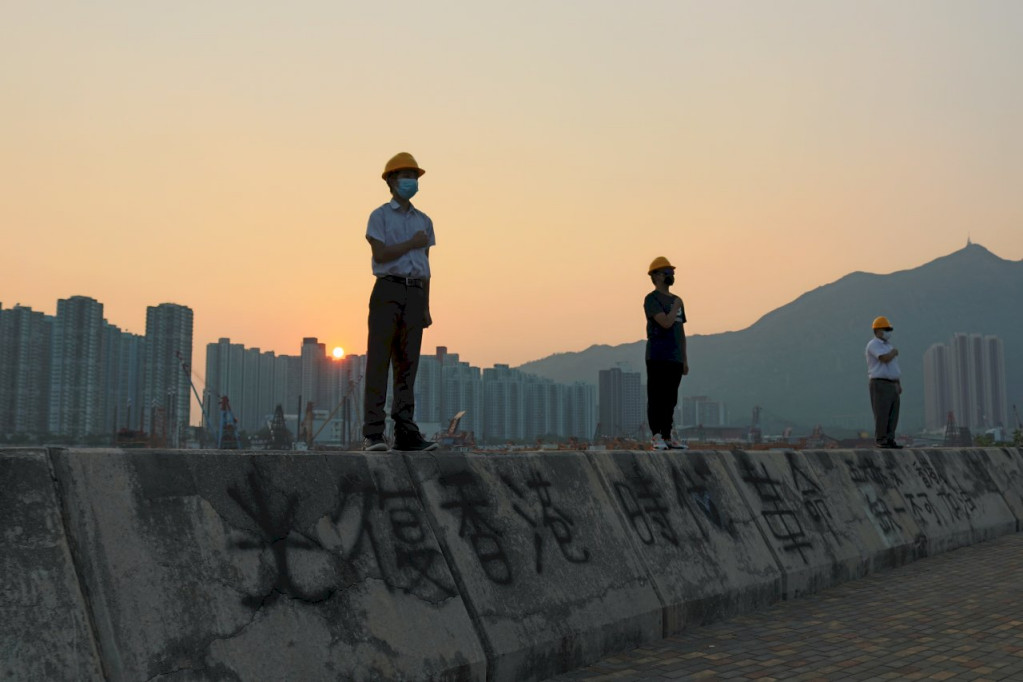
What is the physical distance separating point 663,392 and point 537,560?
397 cm

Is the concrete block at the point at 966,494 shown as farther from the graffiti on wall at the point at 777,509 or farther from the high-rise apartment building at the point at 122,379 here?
the high-rise apartment building at the point at 122,379

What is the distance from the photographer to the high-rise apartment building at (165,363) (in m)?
136

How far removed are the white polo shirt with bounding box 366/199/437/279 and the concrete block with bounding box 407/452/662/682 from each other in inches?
50.8

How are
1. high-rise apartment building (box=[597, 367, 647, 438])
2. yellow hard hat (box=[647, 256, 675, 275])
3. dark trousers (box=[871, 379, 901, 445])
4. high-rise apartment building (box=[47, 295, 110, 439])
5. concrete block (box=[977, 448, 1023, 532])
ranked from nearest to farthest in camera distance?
yellow hard hat (box=[647, 256, 675, 275]), dark trousers (box=[871, 379, 901, 445]), concrete block (box=[977, 448, 1023, 532]), high-rise apartment building (box=[47, 295, 110, 439]), high-rise apartment building (box=[597, 367, 647, 438])

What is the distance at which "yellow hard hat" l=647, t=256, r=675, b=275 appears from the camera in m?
8.38

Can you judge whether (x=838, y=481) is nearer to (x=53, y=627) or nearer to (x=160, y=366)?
(x=53, y=627)

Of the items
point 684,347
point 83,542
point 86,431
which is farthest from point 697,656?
point 86,431

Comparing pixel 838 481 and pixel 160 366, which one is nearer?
pixel 838 481

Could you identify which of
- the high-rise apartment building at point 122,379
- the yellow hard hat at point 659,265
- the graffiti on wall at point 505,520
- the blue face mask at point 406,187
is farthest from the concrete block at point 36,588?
the high-rise apartment building at point 122,379

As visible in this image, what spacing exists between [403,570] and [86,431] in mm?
141765

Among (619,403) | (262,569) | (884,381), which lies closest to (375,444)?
(262,569)

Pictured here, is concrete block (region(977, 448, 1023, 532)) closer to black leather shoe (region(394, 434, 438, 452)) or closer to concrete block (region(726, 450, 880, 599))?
concrete block (region(726, 450, 880, 599))

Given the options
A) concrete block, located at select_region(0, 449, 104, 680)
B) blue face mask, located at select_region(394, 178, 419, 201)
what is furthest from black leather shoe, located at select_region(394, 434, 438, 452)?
concrete block, located at select_region(0, 449, 104, 680)

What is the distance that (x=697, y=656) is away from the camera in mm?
4586
